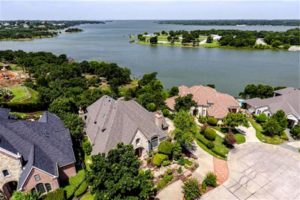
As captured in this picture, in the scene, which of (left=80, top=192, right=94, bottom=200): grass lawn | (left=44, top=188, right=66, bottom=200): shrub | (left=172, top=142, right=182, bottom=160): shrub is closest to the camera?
(left=44, top=188, right=66, bottom=200): shrub

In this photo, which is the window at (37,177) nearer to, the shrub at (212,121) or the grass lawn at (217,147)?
the grass lawn at (217,147)

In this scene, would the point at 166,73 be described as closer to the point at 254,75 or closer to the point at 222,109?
the point at 254,75

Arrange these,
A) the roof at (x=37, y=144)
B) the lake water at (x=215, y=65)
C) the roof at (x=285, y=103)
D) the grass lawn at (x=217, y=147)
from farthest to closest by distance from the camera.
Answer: the lake water at (x=215, y=65)
the roof at (x=285, y=103)
the grass lawn at (x=217, y=147)
the roof at (x=37, y=144)

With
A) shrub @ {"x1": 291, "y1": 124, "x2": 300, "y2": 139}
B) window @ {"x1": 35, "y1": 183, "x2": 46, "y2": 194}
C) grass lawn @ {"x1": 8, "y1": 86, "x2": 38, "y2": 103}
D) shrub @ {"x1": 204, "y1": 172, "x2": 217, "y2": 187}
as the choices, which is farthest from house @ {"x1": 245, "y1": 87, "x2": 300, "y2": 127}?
grass lawn @ {"x1": 8, "y1": 86, "x2": 38, "y2": 103}

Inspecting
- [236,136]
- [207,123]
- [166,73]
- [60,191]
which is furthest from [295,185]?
[166,73]

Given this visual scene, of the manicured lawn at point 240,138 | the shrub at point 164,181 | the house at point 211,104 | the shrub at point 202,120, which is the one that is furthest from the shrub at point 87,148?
the manicured lawn at point 240,138

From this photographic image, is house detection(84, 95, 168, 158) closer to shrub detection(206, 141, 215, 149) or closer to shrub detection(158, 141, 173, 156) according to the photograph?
shrub detection(158, 141, 173, 156)
